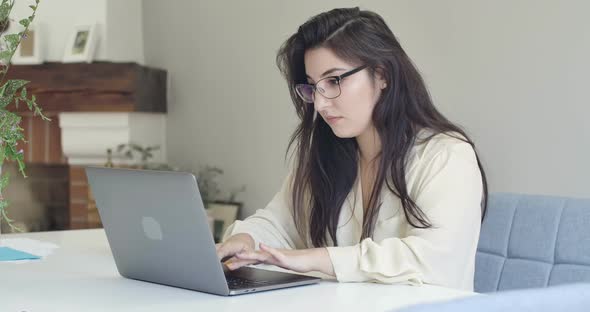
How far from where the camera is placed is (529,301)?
0.72 metres

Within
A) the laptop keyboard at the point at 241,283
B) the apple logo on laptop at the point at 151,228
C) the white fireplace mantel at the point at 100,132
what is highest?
the apple logo on laptop at the point at 151,228

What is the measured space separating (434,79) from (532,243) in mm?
1598

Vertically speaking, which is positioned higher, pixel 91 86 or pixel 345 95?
pixel 345 95

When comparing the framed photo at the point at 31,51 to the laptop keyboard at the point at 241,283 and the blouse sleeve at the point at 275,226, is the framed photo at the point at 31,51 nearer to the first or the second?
the blouse sleeve at the point at 275,226

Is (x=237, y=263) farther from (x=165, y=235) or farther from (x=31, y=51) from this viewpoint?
(x=31, y=51)

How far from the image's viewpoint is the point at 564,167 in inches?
116

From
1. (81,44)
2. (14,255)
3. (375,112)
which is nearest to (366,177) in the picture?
(375,112)

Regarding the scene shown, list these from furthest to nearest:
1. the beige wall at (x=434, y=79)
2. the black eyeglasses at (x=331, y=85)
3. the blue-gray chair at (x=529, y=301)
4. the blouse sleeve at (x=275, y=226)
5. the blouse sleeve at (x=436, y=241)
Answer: the beige wall at (x=434, y=79) < the blouse sleeve at (x=275, y=226) < the black eyeglasses at (x=331, y=85) < the blouse sleeve at (x=436, y=241) < the blue-gray chair at (x=529, y=301)

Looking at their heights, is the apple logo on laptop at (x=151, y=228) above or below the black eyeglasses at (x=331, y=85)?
below

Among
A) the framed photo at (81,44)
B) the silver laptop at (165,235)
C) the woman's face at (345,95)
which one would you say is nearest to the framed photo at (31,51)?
the framed photo at (81,44)

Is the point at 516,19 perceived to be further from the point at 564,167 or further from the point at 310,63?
the point at 310,63

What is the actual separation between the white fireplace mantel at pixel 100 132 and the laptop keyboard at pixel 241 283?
121 inches

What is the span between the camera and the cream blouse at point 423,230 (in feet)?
5.64

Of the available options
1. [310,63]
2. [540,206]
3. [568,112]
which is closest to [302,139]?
[310,63]
